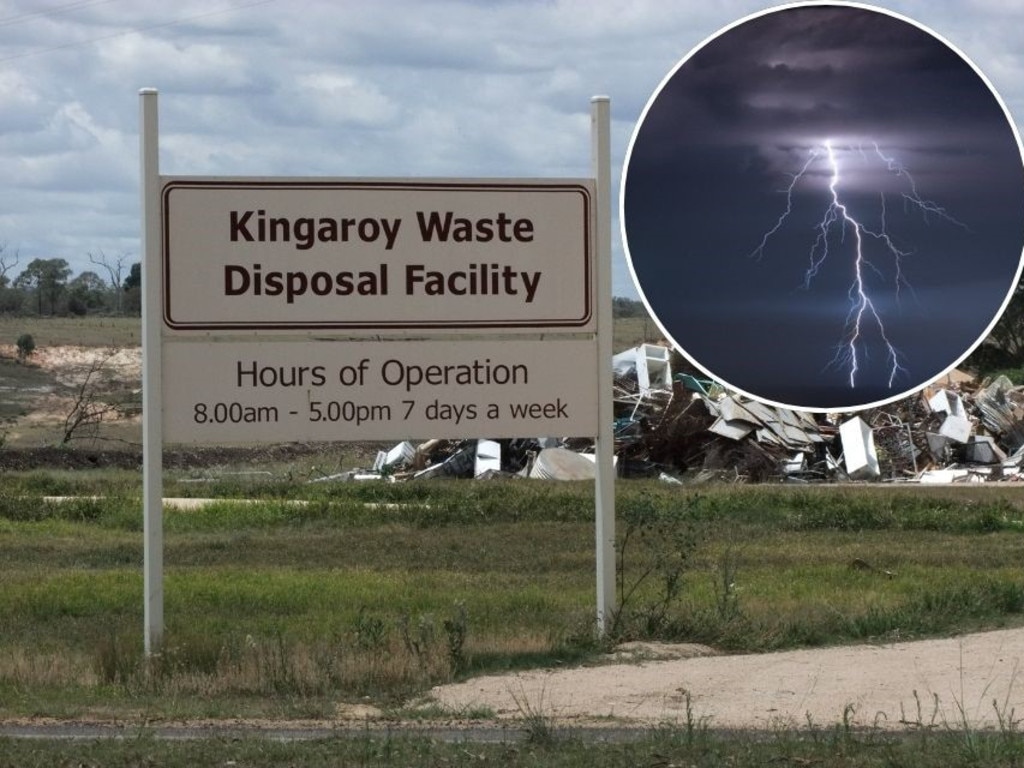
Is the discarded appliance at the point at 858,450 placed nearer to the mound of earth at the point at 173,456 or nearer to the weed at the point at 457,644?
the mound of earth at the point at 173,456

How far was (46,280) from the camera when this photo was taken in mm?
85375

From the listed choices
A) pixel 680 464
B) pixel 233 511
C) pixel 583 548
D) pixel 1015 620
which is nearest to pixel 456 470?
pixel 680 464

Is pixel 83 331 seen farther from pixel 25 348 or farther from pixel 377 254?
pixel 377 254

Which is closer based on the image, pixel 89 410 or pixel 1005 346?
pixel 89 410

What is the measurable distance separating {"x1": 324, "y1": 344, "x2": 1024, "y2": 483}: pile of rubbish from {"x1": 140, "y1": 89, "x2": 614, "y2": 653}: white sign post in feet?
64.1

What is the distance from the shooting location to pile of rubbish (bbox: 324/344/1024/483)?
104ft

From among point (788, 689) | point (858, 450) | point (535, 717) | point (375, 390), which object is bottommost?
point (788, 689)

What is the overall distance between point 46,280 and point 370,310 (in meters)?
78.5

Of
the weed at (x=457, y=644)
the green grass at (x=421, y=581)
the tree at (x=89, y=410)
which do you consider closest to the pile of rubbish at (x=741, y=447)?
the green grass at (x=421, y=581)

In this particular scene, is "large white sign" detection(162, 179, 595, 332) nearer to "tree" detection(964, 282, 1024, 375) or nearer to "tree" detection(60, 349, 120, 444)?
"tree" detection(60, 349, 120, 444)

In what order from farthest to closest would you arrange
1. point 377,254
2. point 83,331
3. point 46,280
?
1. point 46,280
2. point 83,331
3. point 377,254

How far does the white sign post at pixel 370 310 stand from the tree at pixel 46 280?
72537mm

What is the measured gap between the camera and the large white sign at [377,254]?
414 inches

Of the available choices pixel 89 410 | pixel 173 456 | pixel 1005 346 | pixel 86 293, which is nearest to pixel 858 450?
pixel 173 456
